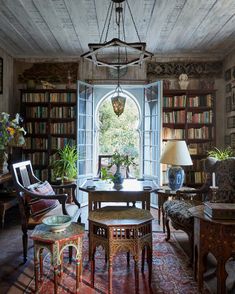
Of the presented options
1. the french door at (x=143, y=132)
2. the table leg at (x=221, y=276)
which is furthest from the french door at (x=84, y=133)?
the table leg at (x=221, y=276)

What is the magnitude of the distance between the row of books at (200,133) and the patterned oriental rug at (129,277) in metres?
2.55

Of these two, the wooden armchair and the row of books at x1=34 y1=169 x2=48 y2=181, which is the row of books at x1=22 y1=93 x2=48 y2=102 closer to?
the row of books at x1=34 y1=169 x2=48 y2=181

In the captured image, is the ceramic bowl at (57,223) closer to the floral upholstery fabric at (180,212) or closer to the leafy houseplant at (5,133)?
the floral upholstery fabric at (180,212)

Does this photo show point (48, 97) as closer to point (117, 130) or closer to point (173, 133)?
point (117, 130)

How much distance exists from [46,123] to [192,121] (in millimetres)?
2736

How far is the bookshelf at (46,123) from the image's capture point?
17.0 feet

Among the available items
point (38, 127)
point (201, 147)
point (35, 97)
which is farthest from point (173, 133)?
point (35, 97)

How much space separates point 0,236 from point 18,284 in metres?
1.35

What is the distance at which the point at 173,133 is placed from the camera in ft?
17.0

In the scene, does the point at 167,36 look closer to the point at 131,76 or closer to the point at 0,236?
the point at 131,76

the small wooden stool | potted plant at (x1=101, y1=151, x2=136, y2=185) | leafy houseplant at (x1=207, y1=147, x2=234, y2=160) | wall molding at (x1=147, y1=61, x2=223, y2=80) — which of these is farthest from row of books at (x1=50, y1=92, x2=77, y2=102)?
the small wooden stool

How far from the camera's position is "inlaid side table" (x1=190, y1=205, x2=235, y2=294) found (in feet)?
6.97

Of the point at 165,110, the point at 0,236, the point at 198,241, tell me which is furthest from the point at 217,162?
the point at 0,236

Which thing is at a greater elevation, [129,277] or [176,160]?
[176,160]
